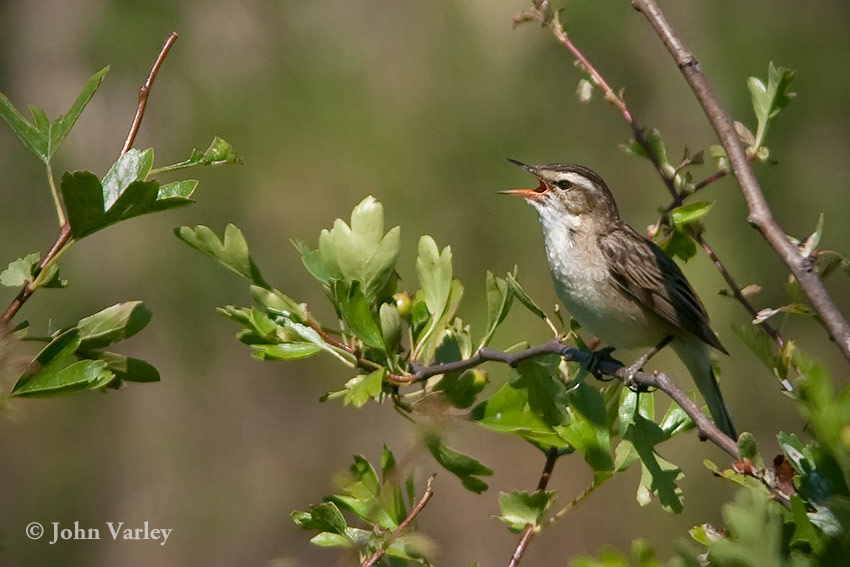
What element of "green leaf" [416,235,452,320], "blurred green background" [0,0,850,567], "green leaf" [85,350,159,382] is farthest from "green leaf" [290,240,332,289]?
"blurred green background" [0,0,850,567]

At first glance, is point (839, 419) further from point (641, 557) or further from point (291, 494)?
point (291, 494)

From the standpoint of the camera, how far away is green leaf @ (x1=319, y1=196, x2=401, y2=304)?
176cm

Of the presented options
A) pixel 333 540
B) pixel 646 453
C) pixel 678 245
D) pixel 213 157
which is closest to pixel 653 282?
pixel 678 245

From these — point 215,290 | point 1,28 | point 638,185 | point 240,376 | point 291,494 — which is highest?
point 1,28

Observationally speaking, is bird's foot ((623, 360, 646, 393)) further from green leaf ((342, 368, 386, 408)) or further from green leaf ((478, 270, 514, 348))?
green leaf ((342, 368, 386, 408))

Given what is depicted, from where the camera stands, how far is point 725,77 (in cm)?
587

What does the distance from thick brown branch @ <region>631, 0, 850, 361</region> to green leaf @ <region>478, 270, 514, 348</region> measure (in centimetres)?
49

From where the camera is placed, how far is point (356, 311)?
5.59ft

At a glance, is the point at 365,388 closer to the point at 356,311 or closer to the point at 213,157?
the point at 356,311

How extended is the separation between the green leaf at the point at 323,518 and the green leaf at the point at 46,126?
2.17 ft

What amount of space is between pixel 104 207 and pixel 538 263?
447cm

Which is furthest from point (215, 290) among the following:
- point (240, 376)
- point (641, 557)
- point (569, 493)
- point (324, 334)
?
point (641, 557)

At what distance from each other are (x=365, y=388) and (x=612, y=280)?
68.2 inches

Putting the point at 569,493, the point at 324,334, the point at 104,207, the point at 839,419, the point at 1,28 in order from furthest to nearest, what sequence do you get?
the point at 1,28
the point at 569,493
the point at 324,334
the point at 104,207
the point at 839,419
